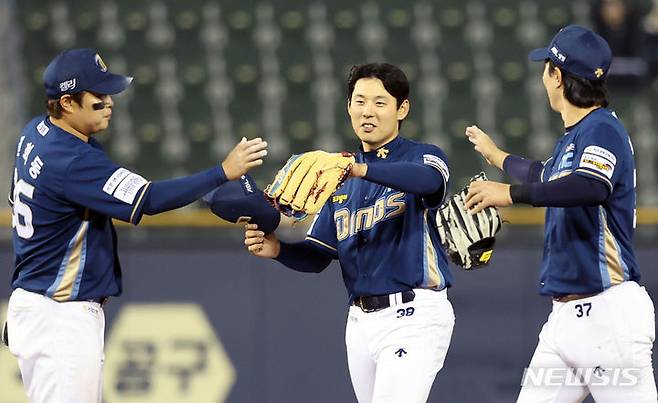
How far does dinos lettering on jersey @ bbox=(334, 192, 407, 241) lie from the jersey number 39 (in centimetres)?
120

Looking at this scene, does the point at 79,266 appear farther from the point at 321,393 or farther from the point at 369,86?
the point at 321,393

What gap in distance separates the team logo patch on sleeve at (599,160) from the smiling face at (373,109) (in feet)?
2.45

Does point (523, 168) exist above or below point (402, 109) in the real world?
below

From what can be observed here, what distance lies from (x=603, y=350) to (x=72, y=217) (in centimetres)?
207

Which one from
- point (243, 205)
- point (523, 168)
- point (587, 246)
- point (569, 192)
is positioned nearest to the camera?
point (569, 192)

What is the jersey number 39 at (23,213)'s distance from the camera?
4.32 metres

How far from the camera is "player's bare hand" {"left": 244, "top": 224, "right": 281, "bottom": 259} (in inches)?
179

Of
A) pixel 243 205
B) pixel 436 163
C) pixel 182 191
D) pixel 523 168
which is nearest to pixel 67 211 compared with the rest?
pixel 182 191

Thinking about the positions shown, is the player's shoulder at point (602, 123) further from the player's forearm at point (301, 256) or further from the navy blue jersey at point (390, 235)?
the player's forearm at point (301, 256)

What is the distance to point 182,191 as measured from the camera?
167 inches

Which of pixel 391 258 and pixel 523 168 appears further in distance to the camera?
pixel 523 168

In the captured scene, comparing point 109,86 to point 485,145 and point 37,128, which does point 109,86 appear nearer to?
point 37,128

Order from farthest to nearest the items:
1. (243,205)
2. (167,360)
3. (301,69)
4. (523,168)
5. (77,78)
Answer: (301,69) < (167,360) < (523,168) < (243,205) < (77,78)

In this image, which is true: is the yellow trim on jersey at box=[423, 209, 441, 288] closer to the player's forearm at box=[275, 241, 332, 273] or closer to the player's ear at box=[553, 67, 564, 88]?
the player's forearm at box=[275, 241, 332, 273]
